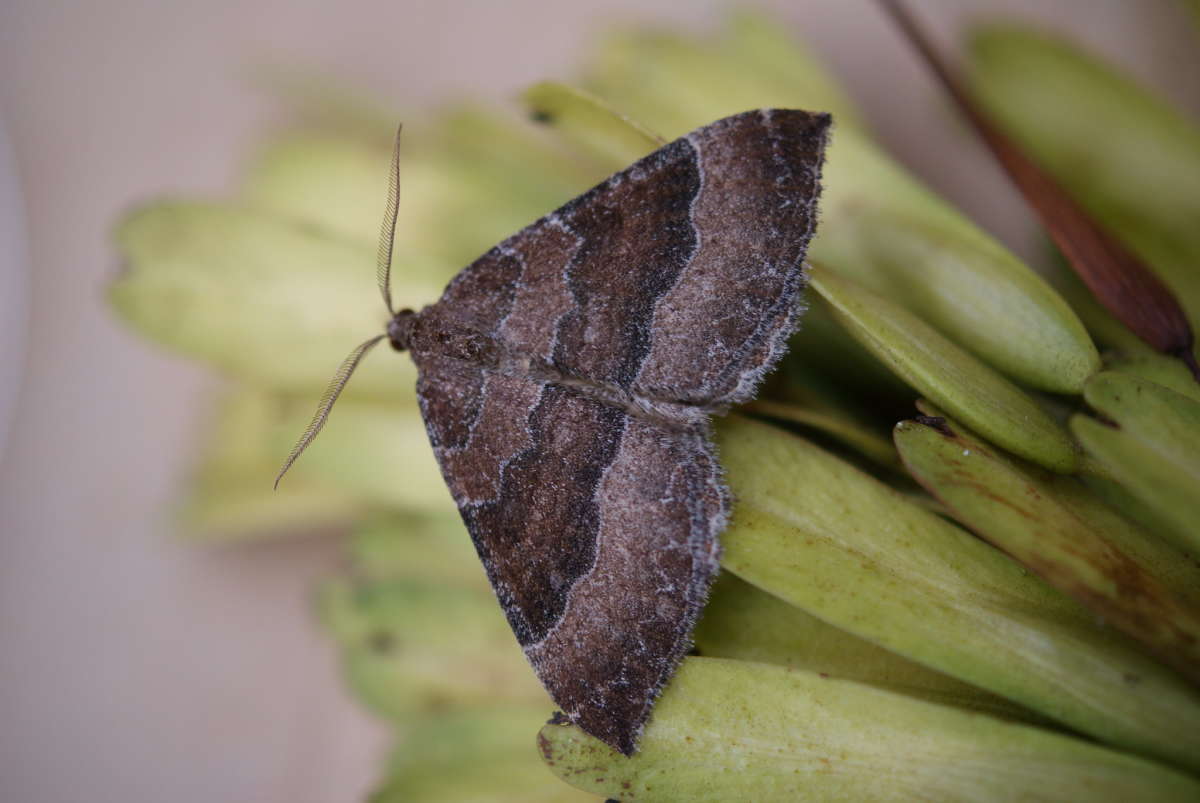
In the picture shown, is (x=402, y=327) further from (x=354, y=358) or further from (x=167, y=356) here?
(x=167, y=356)

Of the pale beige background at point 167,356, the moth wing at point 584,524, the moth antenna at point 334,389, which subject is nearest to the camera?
the moth wing at point 584,524

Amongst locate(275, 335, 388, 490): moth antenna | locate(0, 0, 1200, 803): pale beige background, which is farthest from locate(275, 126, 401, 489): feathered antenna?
locate(0, 0, 1200, 803): pale beige background

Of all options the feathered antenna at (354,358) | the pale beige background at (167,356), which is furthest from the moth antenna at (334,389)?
the pale beige background at (167,356)

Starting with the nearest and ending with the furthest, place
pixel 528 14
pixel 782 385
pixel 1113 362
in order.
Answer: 1. pixel 1113 362
2. pixel 782 385
3. pixel 528 14

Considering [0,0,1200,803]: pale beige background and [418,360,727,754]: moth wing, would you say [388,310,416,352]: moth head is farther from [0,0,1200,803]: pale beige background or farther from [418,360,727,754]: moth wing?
[0,0,1200,803]: pale beige background

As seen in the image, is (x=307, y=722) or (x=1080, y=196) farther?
(x=307, y=722)

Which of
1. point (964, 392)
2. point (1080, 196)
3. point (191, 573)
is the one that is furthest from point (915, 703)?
point (191, 573)

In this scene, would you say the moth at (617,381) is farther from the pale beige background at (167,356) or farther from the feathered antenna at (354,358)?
the pale beige background at (167,356)

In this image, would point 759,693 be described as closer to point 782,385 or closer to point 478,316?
point 782,385
